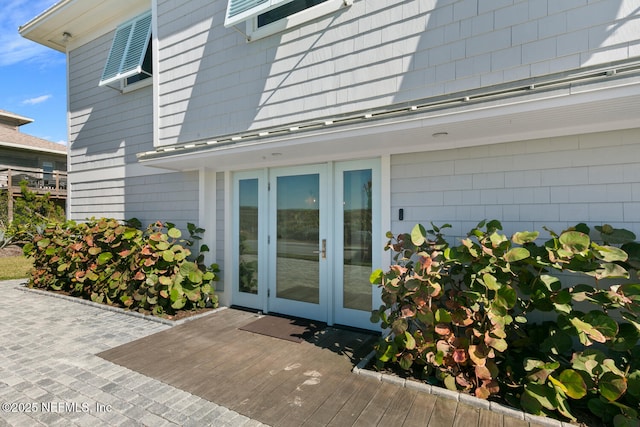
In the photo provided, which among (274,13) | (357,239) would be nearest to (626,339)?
(357,239)

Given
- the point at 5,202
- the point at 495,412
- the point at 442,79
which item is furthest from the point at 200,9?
the point at 5,202

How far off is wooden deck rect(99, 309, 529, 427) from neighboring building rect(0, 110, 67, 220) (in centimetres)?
1490

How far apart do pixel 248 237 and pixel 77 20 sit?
651 cm

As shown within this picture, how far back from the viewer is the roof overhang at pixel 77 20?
6539 millimetres

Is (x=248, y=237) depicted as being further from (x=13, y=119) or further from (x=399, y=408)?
(x=13, y=119)

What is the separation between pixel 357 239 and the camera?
442cm

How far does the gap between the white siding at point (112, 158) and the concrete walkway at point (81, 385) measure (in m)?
2.34

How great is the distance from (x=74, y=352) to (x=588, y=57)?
5.98 m

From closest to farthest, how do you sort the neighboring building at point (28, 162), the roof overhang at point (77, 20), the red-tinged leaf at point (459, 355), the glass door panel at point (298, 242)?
the red-tinged leaf at point (459, 355) → the glass door panel at point (298, 242) → the roof overhang at point (77, 20) → the neighboring building at point (28, 162)

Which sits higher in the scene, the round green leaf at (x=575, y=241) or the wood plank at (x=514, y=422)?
the round green leaf at (x=575, y=241)

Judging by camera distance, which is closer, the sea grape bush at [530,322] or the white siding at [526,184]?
the sea grape bush at [530,322]

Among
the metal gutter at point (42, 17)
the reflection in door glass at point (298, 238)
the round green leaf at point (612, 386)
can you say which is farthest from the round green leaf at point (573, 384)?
the metal gutter at point (42, 17)

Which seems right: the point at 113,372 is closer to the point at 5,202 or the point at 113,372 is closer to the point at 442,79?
the point at 442,79

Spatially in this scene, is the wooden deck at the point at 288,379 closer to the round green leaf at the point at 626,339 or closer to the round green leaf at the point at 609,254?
the round green leaf at the point at 626,339
